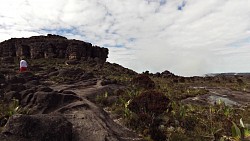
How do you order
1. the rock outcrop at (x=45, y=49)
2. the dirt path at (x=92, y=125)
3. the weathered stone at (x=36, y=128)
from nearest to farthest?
the weathered stone at (x=36, y=128)
the dirt path at (x=92, y=125)
the rock outcrop at (x=45, y=49)

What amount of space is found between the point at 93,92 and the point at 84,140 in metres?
13.4

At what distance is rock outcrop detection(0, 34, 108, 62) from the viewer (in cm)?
7131

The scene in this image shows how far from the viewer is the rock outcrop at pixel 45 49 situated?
7131 cm

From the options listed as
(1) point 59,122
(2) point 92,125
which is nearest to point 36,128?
(1) point 59,122

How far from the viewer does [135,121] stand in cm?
1378

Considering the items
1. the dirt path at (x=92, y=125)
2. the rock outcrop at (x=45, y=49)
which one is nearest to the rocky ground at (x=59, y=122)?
the dirt path at (x=92, y=125)

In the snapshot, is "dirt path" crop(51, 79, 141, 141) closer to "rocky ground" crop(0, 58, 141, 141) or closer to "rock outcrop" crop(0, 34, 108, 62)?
"rocky ground" crop(0, 58, 141, 141)

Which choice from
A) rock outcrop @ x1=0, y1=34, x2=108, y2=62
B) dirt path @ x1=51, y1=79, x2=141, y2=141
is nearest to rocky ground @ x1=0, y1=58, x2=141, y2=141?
dirt path @ x1=51, y1=79, x2=141, y2=141

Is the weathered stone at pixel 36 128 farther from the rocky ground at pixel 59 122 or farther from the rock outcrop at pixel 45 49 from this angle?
the rock outcrop at pixel 45 49

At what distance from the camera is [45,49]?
7219 cm

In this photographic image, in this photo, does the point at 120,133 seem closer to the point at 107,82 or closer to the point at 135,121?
the point at 135,121

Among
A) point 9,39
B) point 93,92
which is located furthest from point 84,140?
point 9,39

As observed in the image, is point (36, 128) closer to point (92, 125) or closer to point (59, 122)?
point (59, 122)

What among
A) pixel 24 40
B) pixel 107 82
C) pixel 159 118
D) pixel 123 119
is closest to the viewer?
pixel 159 118
